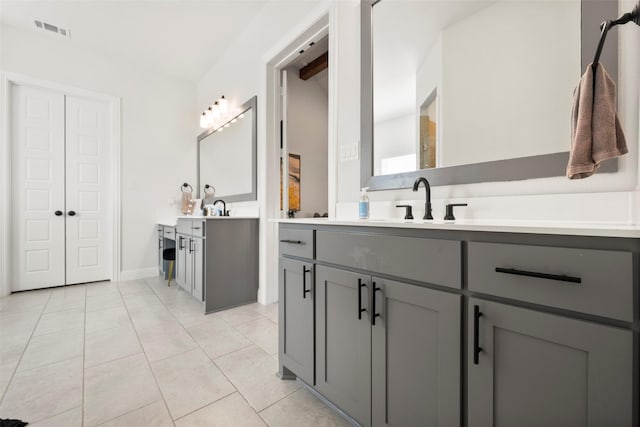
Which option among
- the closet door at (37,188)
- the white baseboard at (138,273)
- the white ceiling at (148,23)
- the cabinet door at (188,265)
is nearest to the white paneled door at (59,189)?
the closet door at (37,188)

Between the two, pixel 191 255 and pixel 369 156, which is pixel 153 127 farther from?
pixel 369 156

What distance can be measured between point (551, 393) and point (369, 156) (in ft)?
4.42

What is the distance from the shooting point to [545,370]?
2.29ft

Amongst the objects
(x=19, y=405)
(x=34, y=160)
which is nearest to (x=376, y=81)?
(x=19, y=405)

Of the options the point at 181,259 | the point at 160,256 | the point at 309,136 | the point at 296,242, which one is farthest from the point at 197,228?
the point at 309,136

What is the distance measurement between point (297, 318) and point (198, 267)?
5.43ft

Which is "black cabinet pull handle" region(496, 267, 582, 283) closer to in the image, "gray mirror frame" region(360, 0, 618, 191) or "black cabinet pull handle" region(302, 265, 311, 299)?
"gray mirror frame" region(360, 0, 618, 191)

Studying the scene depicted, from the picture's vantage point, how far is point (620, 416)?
60 cm

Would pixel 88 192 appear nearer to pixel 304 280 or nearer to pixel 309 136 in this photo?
pixel 309 136

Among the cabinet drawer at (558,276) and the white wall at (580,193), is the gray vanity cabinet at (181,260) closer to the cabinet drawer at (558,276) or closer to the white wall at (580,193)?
the white wall at (580,193)

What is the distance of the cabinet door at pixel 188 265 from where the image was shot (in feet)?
9.25

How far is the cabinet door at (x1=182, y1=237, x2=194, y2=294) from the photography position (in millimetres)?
2820

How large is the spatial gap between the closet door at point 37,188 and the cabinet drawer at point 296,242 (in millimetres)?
3569

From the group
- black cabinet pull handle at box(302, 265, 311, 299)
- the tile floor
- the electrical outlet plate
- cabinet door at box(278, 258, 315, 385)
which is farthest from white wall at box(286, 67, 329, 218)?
black cabinet pull handle at box(302, 265, 311, 299)
